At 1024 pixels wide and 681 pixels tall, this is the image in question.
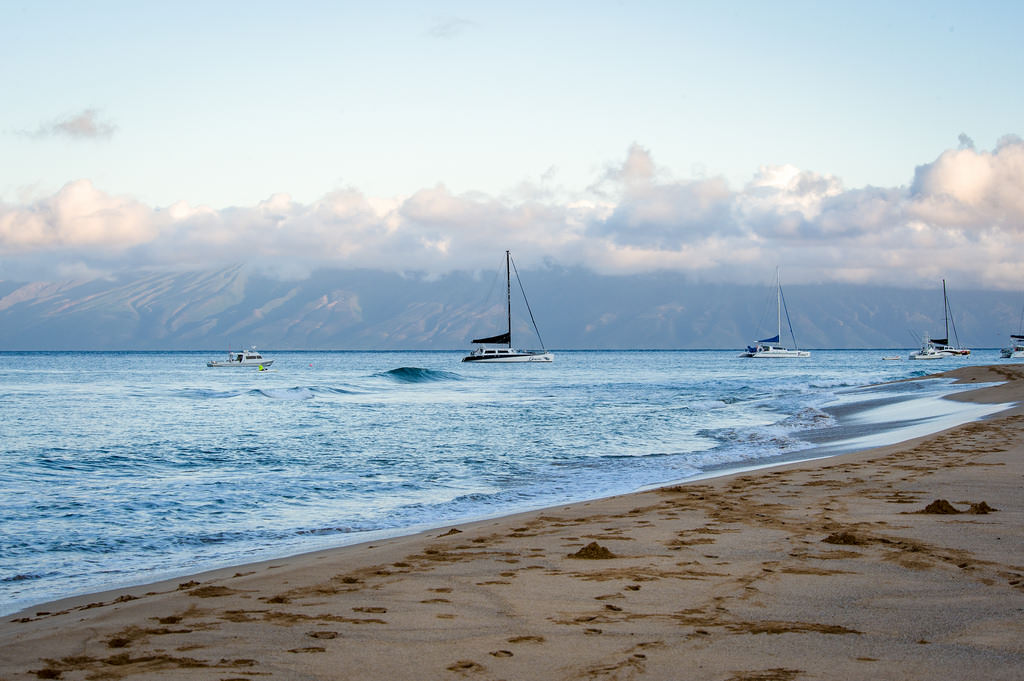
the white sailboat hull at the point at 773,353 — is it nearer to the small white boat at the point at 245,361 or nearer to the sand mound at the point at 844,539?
the small white boat at the point at 245,361

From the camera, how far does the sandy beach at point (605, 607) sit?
5.14 metres

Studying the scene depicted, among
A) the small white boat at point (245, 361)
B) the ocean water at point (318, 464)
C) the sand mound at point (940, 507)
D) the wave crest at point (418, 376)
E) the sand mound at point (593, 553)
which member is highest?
the small white boat at point (245, 361)

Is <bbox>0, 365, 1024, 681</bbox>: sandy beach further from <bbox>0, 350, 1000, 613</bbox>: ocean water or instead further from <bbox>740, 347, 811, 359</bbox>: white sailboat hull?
<bbox>740, 347, 811, 359</bbox>: white sailboat hull

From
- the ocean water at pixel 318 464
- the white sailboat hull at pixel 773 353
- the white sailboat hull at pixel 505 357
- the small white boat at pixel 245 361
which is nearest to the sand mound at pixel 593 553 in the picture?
the ocean water at pixel 318 464

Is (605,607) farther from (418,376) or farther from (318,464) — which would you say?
(418,376)

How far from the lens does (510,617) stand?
6.27 metres

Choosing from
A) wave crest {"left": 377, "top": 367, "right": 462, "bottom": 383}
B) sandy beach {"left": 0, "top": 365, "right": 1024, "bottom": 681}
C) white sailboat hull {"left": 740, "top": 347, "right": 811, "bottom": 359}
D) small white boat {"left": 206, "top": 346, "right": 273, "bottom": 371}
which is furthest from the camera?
white sailboat hull {"left": 740, "top": 347, "right": 811, "bottom": 359}

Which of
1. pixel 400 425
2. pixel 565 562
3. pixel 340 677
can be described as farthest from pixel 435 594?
pixel 400 425

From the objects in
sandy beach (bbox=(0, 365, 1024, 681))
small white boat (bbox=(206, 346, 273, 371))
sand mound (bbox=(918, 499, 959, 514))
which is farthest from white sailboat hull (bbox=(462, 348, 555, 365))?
sand mound (bbox=(918, 499, 959, 514))

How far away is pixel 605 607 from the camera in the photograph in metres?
6.43

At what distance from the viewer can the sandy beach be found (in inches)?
203

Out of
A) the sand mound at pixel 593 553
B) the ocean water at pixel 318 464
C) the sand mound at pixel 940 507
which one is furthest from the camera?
the ocean water at pixel 318 464

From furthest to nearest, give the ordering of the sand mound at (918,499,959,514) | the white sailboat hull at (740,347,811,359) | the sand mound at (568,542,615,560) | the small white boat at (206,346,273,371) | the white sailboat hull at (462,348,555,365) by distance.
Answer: the white sailboat hull at (740,347,811,359) → the white sailboat hull at (462,348,555,365) → the small white boat at (206,346,273,371) → the sand mound at (918,499,959,514) → the sand mound at (568,542,615,560)

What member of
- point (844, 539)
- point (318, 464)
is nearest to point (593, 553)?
point (844, 539)
